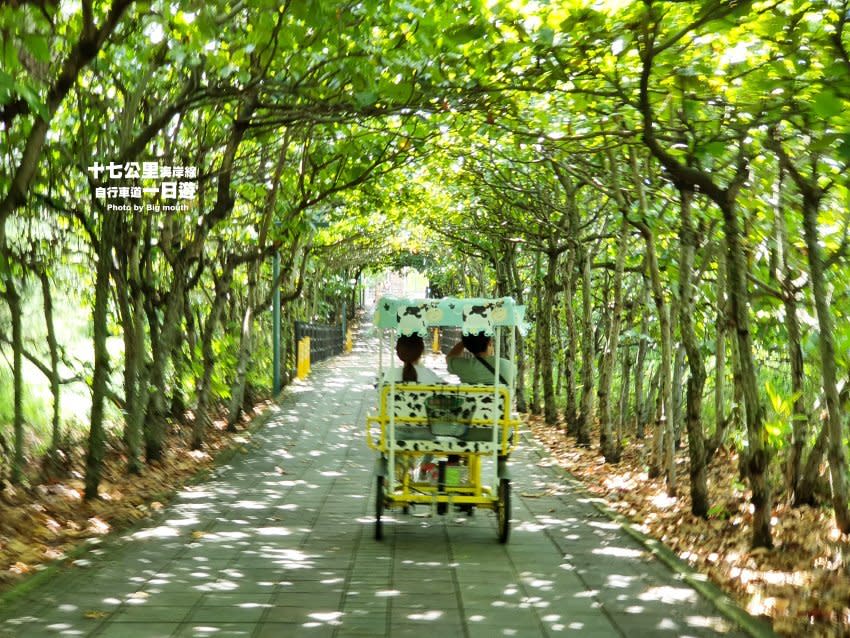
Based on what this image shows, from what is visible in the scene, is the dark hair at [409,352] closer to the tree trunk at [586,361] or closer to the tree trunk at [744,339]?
the tree trunk at [744,339]

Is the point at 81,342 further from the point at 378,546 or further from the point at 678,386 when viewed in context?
the point at 678,386

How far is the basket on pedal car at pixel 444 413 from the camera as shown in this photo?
877cm

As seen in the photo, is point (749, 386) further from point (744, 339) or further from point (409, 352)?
point (409, 352)

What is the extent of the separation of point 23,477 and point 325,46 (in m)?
5.43

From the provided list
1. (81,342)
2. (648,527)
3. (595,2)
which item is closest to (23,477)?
(81,342)

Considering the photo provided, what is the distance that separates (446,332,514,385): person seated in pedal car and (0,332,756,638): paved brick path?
149 centimetres

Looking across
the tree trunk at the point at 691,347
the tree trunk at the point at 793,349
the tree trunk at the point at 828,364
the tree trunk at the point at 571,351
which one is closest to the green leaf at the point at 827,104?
the tree trunk at the point at 828,364

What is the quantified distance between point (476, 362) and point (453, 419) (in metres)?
0.79

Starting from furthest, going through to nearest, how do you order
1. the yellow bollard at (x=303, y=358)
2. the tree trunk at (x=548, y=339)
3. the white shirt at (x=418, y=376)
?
the yellow bollard at (x=303, y=358)
the tree trunk at (x=548, y=339)
the white shirt at (x=418, y=376)

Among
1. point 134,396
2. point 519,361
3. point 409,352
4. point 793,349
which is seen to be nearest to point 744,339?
point 793,349

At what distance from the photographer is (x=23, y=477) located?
33.4 feet

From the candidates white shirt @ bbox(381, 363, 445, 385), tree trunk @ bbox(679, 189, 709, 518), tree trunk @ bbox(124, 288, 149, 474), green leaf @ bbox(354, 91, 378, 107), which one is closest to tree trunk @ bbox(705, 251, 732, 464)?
A: tree trunk @ bbox(679, 189, 709, 518)

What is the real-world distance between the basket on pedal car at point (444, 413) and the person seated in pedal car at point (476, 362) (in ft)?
2.01

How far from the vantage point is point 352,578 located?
7371 mm
